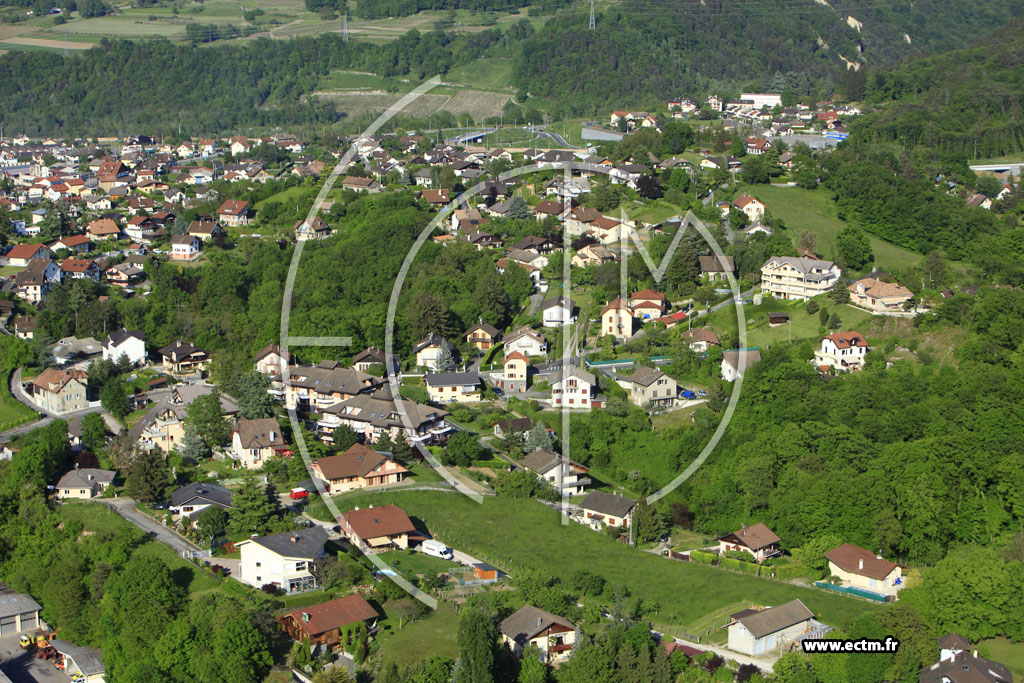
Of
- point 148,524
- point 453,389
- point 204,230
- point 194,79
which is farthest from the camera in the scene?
point 194,79

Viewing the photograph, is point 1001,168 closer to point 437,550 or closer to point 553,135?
point 553,135

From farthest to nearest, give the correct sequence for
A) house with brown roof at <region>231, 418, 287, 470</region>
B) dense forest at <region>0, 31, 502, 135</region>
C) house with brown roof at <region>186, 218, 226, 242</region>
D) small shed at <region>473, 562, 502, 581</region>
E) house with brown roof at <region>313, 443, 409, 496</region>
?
dense forest at <region>0, 31, 502, 135</region>
house with brown roof at <region>186, 218, 226, 242</region>
house with brown roof at <region>231, 418, 287, 470</region>
house with brown roof at <region>313, 443, 409, 496</region>
small shed at <region>473, 562, 502, 581</region>

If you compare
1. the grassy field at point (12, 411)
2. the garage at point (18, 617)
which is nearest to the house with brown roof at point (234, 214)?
the grassy field at point (12, 411)

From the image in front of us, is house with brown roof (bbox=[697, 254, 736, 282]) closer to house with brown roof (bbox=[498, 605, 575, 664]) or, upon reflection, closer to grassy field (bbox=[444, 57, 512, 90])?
house with brown roof (bbox=[498, 605, 575, 664])

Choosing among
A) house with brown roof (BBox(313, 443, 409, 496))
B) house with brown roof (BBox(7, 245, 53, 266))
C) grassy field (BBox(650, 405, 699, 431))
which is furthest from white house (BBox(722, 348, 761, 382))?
house with brown roof (BBox(7, 245, 53, 266))

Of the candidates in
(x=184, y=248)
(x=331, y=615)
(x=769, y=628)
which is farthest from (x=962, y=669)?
(x=184, y=248)

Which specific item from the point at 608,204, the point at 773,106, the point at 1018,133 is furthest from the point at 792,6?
the point at 608,204
